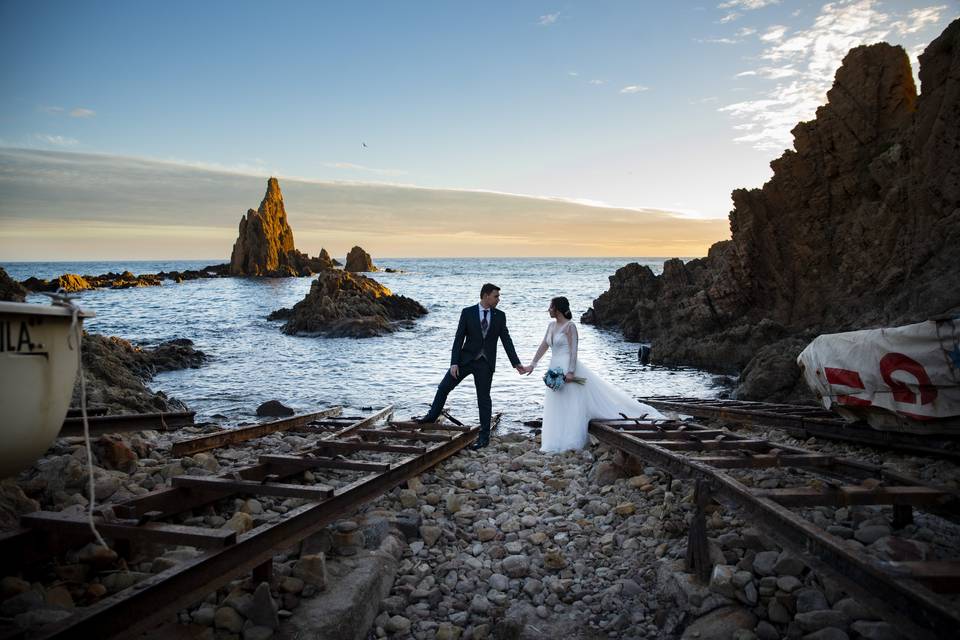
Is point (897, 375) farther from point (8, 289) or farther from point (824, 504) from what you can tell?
point (8, 289)

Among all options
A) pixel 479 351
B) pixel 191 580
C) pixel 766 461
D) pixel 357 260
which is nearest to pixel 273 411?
pixel 479 351

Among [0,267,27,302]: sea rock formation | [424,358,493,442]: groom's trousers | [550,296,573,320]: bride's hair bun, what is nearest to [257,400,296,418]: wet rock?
[424,358,493,442]: groom's trousers

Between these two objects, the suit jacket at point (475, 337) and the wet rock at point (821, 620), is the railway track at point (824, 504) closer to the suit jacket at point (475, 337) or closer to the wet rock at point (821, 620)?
the wet rock at point (821, 620)

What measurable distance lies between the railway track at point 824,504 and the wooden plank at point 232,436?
5.47m

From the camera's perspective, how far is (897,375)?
7094mm

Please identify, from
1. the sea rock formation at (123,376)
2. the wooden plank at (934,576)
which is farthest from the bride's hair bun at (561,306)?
the sea rock formation at (123,376)

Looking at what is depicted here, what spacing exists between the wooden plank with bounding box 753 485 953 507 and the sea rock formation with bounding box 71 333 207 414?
9.93 metres

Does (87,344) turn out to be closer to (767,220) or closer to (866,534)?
(866,534)

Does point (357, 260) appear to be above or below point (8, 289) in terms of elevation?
above

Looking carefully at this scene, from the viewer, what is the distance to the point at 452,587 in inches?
192

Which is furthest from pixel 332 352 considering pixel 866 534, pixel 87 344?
pixel 866 534

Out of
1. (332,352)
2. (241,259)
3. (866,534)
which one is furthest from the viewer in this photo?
(241,259)

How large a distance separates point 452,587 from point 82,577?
2765 mm

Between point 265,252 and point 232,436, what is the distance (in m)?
120
